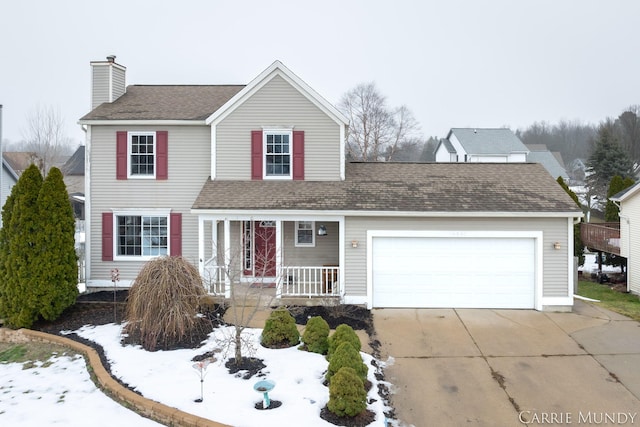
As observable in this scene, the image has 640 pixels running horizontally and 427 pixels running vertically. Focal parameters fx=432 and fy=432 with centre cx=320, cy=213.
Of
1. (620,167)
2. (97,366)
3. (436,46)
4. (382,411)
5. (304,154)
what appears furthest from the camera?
(620,167)

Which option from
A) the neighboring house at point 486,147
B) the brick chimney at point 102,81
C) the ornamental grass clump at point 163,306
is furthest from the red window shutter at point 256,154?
the neighboring house at point 486,147

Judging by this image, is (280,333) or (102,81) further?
(102,81)

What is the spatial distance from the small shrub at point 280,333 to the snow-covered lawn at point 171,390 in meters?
0.21

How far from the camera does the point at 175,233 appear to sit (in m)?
13.4

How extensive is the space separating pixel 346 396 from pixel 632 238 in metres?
16.9

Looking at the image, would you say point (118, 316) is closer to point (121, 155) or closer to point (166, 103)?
point (121, 155)

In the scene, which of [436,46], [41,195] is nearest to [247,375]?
[41,195]

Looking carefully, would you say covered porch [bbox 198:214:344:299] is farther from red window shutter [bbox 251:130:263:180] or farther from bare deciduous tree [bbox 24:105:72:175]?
bare deciduous tree [bbox 24:105:72:175]

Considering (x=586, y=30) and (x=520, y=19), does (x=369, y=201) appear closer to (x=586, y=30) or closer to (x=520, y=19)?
(x=520, y=19)

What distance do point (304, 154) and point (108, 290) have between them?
7.37 metres

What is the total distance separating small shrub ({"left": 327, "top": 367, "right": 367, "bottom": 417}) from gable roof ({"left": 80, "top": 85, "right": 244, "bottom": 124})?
9.86 metres

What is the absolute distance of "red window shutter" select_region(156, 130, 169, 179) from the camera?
44.0ft

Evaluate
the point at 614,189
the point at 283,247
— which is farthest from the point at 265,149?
the point at 614,189

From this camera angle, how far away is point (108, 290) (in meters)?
13.4
